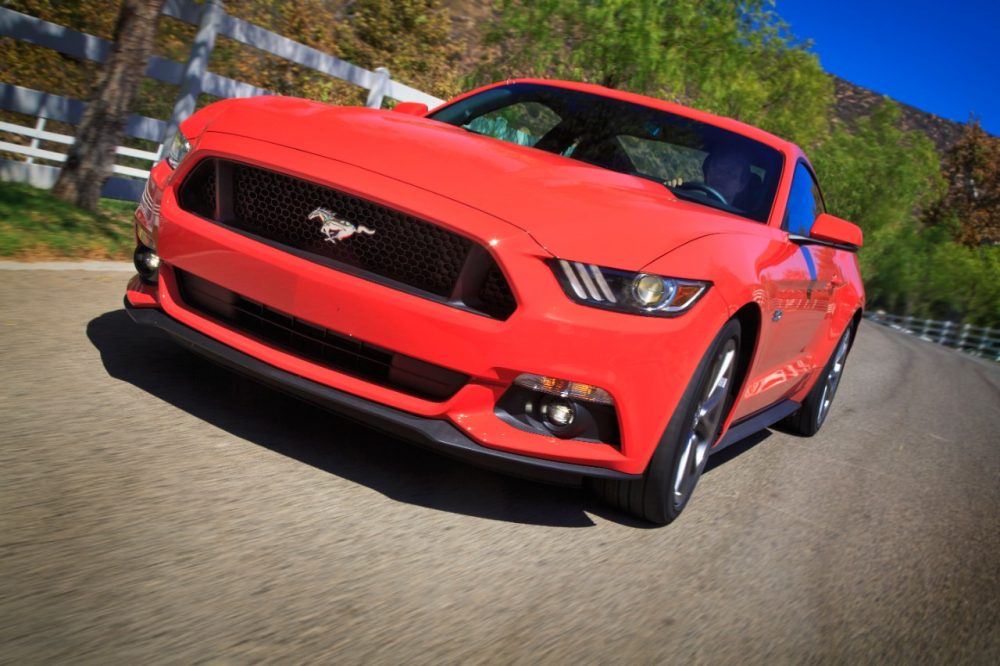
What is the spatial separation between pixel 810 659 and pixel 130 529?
1910 millimetres

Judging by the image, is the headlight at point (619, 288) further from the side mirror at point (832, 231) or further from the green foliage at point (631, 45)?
the green foliage at point (631, 45)

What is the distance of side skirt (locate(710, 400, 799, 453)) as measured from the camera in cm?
445

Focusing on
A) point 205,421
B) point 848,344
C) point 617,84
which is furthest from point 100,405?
point 617,84

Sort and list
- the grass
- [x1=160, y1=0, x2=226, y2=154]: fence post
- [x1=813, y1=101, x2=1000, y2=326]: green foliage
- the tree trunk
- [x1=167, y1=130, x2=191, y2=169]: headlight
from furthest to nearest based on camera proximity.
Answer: [x1=813, y1=101, x2=1000, y2=326]: green foliage
[x1=160, y1=0, x2=226, y2=154]: fence post
the tree trunk
the grass
[x1=167, y1=130, x2=191, y2=169]: headlight

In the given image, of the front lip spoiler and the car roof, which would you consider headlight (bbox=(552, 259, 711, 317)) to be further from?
the car roof

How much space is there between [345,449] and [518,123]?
82.7 inches

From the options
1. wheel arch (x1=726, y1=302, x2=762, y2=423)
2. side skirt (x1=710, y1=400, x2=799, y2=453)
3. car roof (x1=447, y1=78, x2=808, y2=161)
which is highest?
car roof (x1=447, y1=78, x2=808, y2=161)

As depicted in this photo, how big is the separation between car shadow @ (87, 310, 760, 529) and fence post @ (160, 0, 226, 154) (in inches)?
220

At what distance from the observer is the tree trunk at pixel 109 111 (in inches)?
303

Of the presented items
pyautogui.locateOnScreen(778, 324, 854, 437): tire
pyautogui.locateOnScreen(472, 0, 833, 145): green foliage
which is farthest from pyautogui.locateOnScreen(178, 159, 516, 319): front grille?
pyautogui.locateOnScreen(472, 0, 833, 145): green foliage

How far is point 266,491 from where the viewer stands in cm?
327

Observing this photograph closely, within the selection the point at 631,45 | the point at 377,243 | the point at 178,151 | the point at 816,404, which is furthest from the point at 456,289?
the point at 631,45

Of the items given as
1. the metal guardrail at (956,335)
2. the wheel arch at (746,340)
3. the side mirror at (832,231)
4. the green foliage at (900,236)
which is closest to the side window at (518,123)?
the side mirror at (832,231)

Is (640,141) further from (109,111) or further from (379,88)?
(379,88)
